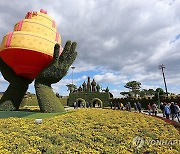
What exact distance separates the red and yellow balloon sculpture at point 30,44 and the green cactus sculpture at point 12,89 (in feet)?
2.68

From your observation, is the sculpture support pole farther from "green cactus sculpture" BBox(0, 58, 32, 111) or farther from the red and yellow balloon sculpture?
the red and yellow balloon sculpture

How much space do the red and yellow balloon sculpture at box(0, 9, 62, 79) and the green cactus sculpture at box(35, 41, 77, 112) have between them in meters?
0.68

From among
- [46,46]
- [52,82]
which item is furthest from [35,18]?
[52,82]

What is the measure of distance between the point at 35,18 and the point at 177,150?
41.3ft

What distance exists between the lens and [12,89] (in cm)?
1463

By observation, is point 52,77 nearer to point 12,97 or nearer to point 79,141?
point 12,97

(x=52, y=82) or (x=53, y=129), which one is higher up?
(x=52, y=82)

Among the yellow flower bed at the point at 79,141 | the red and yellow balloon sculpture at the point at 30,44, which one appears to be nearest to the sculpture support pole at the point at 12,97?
the red and yellow balloon sculpture at the point at 30,44

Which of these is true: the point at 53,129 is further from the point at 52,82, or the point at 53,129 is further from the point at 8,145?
the point at 52,82

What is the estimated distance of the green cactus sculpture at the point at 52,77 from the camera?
43.2ft

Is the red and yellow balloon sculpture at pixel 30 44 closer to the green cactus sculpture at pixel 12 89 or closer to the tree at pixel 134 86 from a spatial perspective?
the green cactus sculpture at pixel 12 89

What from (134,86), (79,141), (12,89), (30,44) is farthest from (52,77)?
(134,86)

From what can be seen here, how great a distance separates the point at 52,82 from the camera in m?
14.2

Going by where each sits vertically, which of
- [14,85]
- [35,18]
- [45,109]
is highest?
[35,18]
